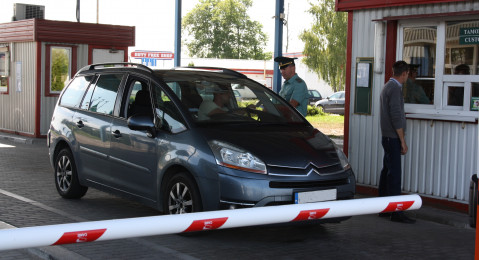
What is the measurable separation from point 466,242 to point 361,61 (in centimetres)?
338

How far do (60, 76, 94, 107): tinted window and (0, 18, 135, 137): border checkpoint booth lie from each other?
29.6ft

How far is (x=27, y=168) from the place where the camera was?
12.4 m

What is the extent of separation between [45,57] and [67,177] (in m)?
9.73

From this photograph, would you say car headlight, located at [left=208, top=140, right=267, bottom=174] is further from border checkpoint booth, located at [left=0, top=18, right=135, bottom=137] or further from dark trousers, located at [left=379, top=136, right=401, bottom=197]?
border checkpoint booth, located at [left=0, top=18, right=135, bottom=137]

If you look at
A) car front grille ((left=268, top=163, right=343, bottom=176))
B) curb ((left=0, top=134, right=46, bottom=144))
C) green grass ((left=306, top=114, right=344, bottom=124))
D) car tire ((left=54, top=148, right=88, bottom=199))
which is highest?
car front grille ((left=268, top=163, right=343, bottom=176))

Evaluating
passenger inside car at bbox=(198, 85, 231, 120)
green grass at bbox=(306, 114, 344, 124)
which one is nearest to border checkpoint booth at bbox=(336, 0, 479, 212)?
passenger inside car at bbox=(198, 85, 231, 120)

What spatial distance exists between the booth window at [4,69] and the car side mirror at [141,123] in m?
13.3

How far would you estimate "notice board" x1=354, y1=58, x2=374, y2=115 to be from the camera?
31.9 feet

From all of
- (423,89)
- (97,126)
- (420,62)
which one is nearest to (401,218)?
(423,89)

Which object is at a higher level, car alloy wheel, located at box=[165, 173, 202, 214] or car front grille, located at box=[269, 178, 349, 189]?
car front grille, located at box=[269, 178, 349, 189]

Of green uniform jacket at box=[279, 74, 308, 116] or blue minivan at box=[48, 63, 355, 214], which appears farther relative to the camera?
green uniform jacket at box=[279, 74, 308, 116]

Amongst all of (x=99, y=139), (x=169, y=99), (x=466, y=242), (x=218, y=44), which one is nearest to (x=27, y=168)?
(x=99, y=139)

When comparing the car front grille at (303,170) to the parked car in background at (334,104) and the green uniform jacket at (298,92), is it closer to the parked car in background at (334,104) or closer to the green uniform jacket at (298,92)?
the green uniform jacket at (298,92)

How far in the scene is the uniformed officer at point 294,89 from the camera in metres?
9.55
